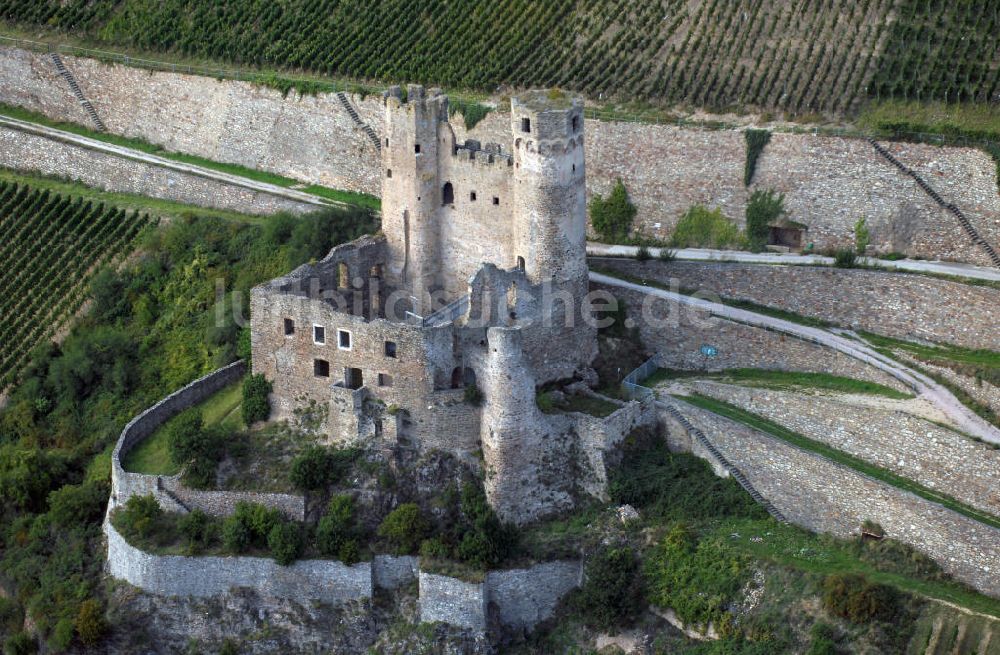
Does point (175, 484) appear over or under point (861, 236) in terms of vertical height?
under

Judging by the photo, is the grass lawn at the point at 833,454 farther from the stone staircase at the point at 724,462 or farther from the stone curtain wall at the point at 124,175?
the stone curtain wall at the point at 124,175

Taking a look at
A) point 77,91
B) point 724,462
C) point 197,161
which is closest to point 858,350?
point 724,462

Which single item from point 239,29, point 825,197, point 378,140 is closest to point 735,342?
point 825,197

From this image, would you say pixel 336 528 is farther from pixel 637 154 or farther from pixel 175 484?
pixel 637 154

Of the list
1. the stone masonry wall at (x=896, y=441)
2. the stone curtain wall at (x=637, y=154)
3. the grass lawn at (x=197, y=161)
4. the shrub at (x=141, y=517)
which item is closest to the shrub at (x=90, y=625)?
the shrub at (x=141, y=517)

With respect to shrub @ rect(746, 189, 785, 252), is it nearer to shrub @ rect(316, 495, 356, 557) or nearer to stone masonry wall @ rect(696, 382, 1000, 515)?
stone masonry wall @ rect(696, 382, 1000, 515)

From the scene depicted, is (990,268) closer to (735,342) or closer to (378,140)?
(735,342)
